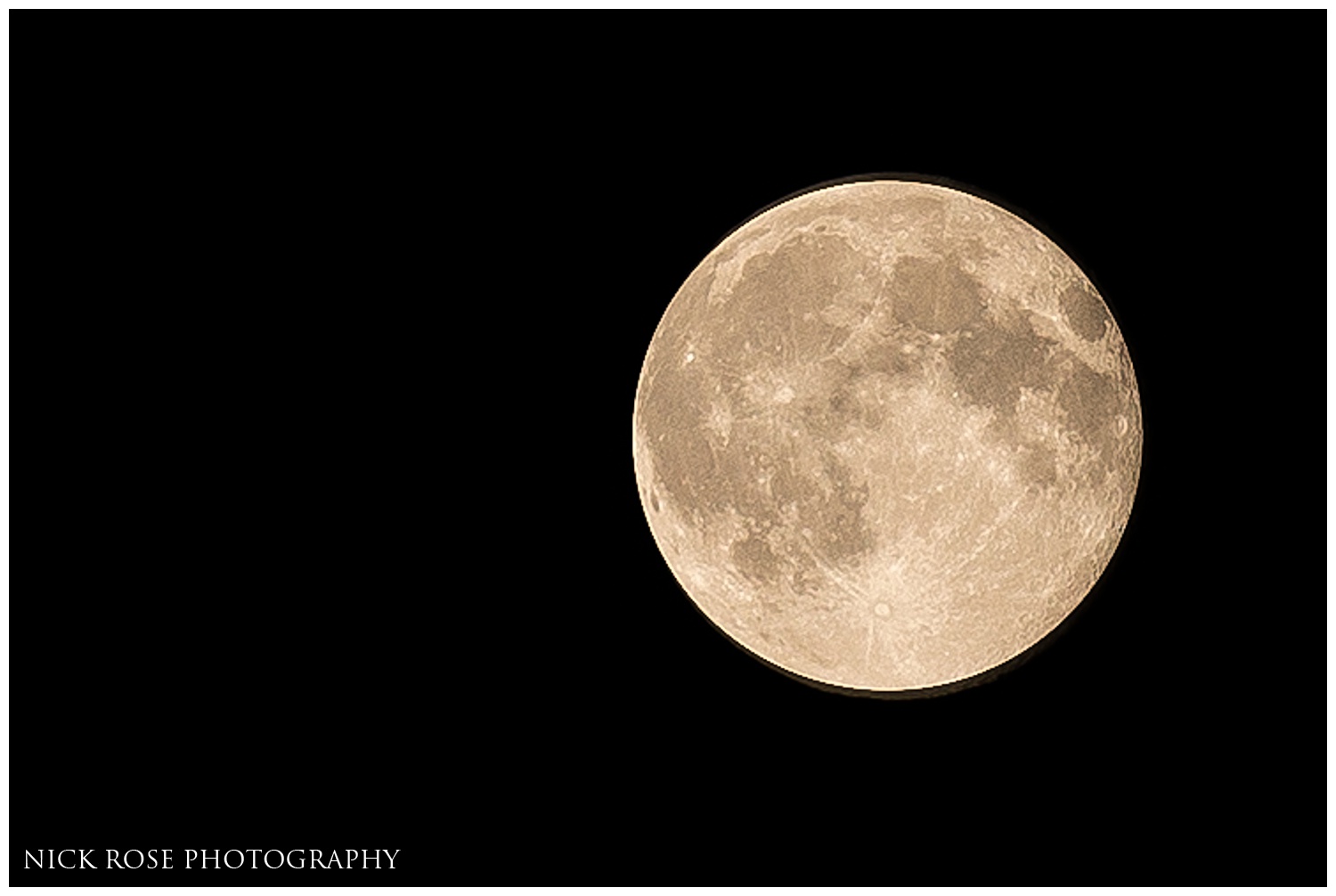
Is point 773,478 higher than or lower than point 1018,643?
higher

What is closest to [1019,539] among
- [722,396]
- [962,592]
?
[962,592]

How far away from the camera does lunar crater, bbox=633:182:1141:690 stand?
472 cm

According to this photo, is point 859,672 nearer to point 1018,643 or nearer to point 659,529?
point 1018,643

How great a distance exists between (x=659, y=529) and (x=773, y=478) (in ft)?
2.49

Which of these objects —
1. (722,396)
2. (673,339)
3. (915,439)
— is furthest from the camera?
(673,339)

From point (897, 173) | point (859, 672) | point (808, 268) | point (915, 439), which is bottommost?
point (859, 672)

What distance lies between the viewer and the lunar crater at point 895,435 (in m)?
4.72

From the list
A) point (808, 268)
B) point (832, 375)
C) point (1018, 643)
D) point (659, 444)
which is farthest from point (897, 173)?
point (1018, 643)

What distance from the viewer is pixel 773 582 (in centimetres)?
503

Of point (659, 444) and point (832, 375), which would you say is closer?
point (832, 375)

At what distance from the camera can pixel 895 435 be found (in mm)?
4680

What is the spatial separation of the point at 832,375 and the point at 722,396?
0.44 meters

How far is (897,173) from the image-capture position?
5.41 metres

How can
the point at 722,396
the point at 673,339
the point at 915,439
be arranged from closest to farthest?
the point at 915,439
the point at 722,396
the point at 673,339
